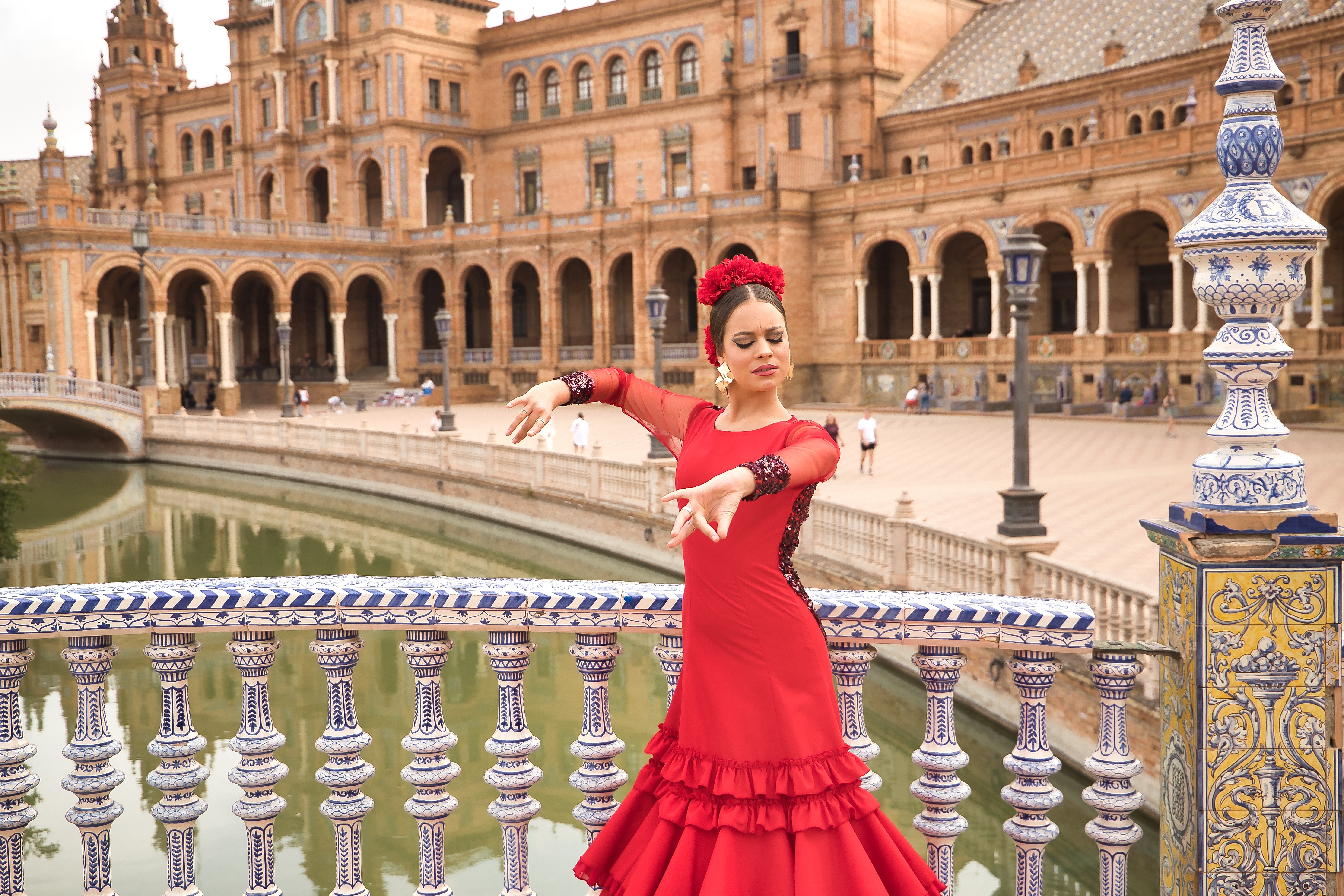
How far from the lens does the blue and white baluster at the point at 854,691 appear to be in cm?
311

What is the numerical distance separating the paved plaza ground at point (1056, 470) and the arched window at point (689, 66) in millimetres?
17297

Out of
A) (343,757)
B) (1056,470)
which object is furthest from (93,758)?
(1056,470)

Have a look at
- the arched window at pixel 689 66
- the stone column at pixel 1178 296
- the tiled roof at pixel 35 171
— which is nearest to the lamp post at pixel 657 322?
the stone column at pixel 1178 296

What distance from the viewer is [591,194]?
157 ft

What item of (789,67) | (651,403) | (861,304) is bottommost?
(651,403)

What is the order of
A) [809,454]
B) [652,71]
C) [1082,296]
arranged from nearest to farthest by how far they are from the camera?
[809,454] → [1082,296] → [652,71]

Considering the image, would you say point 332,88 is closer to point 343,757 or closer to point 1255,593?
point 343,757

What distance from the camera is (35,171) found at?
235 ft

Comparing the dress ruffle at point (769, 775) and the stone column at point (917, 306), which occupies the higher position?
the stone column at point (917, 306)

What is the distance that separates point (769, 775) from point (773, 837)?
13 cm

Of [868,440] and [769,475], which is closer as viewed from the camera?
[769,475]

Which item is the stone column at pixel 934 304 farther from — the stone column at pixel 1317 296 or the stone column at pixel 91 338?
the stone column at pixel 91 338

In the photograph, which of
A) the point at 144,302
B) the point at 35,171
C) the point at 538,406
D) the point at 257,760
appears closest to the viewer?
the point at 538,406

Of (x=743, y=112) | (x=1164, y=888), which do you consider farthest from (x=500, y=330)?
(x=1164, y=888)
